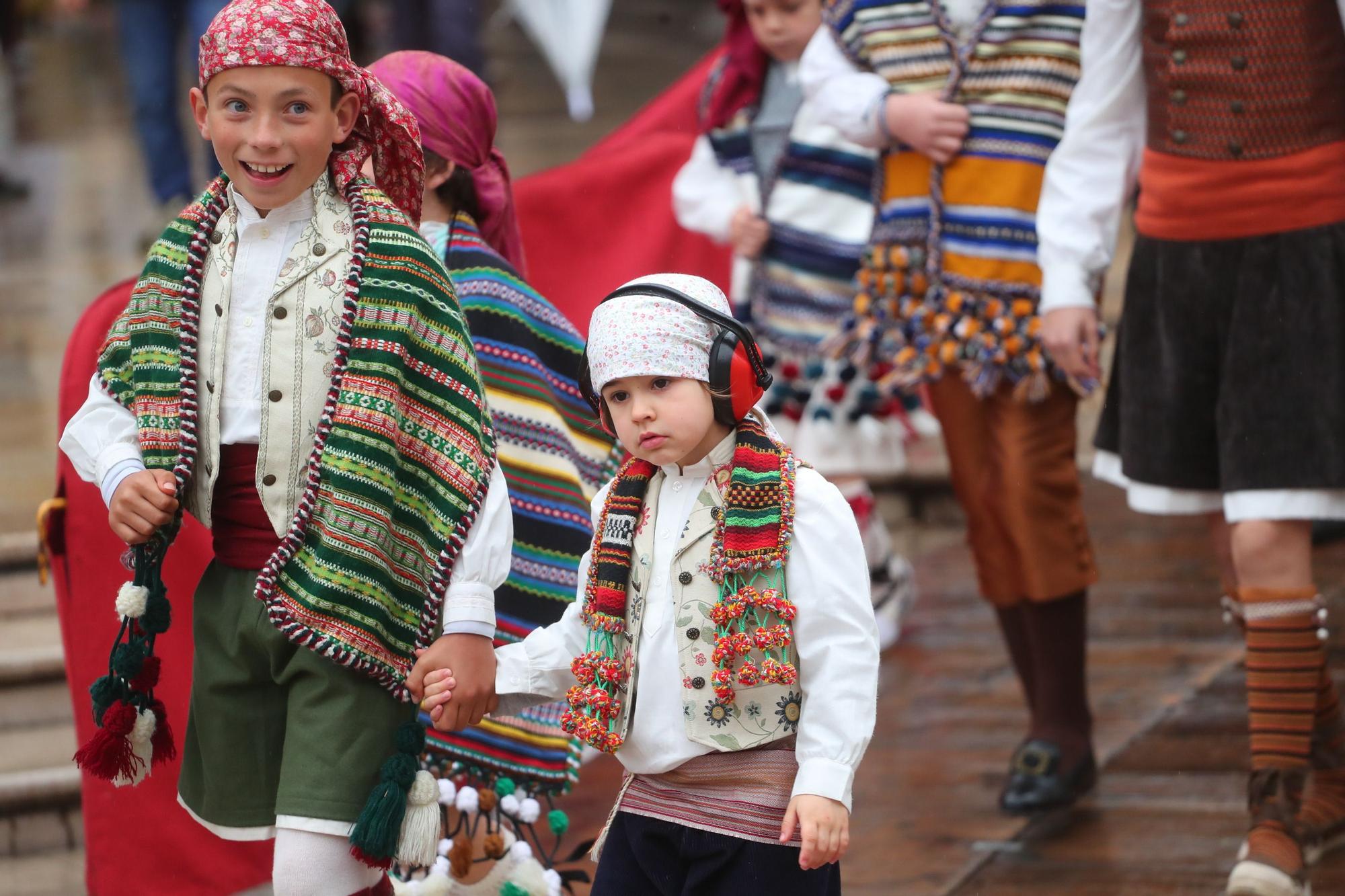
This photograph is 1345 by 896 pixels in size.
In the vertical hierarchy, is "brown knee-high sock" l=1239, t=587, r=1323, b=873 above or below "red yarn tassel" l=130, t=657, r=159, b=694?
below

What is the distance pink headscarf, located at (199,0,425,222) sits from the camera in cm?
266

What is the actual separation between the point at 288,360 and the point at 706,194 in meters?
2.53

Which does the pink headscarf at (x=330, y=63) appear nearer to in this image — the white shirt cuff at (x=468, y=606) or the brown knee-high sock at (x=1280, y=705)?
the white shirt cuff at (x=468, y=606)

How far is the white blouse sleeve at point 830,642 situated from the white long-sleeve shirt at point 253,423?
50 centimetres

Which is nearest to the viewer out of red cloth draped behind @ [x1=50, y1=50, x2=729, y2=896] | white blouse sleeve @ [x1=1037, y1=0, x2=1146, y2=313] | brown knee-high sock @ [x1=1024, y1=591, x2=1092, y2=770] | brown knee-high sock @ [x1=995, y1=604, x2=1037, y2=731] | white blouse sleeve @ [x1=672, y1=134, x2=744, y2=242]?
red cloth draped behind @ [x1=50, y1=50, x2=729, y2=896]

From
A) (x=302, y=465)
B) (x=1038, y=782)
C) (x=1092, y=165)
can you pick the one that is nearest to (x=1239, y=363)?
(x=1092, y=165)

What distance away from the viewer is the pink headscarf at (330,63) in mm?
2658

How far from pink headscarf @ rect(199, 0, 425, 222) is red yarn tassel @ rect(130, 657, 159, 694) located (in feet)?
2.61

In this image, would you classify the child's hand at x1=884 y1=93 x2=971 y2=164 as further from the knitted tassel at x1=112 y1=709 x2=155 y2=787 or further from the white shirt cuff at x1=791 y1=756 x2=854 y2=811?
the knitted tassel at x1=112 y1=709 x2=155 y2=787

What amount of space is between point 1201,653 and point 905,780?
1.18 metres

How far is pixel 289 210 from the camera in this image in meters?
2.80

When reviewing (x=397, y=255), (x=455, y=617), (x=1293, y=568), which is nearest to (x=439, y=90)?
(x=397, y=255)

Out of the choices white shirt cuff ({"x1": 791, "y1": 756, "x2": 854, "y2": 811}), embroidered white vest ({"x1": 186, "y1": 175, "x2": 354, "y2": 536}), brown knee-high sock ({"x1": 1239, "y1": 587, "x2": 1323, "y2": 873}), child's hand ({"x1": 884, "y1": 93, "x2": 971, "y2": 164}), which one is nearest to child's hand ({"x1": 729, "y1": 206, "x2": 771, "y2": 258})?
child's hand ({"x1": 884, "y1": 93, "x2": 971, "y2": 164})

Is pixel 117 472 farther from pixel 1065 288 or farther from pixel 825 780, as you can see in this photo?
pixel 1065 288
